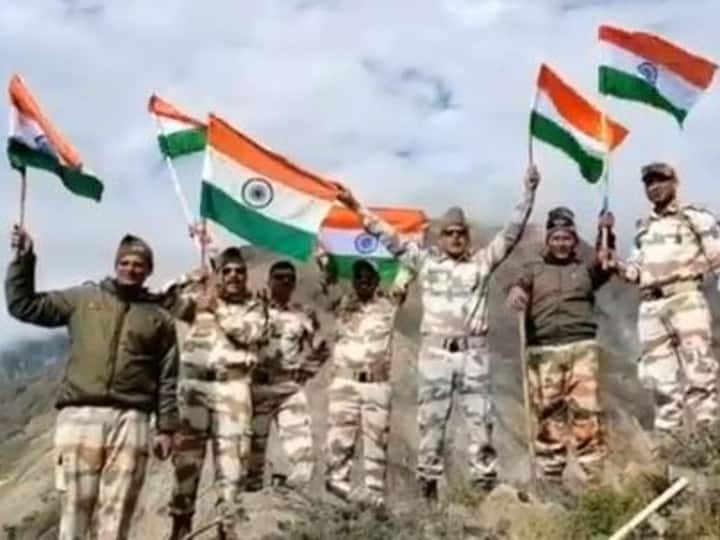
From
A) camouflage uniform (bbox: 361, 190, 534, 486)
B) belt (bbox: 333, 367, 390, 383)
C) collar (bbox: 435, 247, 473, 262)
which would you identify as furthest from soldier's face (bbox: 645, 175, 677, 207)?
belt (bbox: 333, 367, 390, 383)

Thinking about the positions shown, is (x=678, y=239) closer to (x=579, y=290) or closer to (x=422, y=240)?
(x=579, y=290)

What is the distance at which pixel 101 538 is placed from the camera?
10.1 meters

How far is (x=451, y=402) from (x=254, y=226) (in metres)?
2.08

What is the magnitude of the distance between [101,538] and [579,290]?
4.00m

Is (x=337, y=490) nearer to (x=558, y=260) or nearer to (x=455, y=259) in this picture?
(x=455, y=259)

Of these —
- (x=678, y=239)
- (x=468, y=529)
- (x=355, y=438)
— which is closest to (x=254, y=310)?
(x=355, y=438)

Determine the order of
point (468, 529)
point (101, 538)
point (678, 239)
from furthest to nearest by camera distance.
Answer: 1. point (678, 239)
2. point (468, 529)
3. point (101, 538)

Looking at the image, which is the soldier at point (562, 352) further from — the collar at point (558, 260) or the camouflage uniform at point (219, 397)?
the camouflage uniform at point (219, 397)

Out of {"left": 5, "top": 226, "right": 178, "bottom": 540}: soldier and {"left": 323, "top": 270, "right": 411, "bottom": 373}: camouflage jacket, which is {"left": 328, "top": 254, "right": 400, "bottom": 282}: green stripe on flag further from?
Result: {"left": 5, "top": 226, "right": 178, "bottom": 540}: soldier

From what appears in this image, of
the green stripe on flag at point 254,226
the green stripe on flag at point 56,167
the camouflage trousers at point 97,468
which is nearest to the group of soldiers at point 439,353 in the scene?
the green stripe on flag at point 254,226

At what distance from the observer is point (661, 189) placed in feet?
38.1

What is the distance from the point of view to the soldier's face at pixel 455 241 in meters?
12.1

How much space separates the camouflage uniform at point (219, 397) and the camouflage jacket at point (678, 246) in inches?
114

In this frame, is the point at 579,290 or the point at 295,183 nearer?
the point at 579,290
